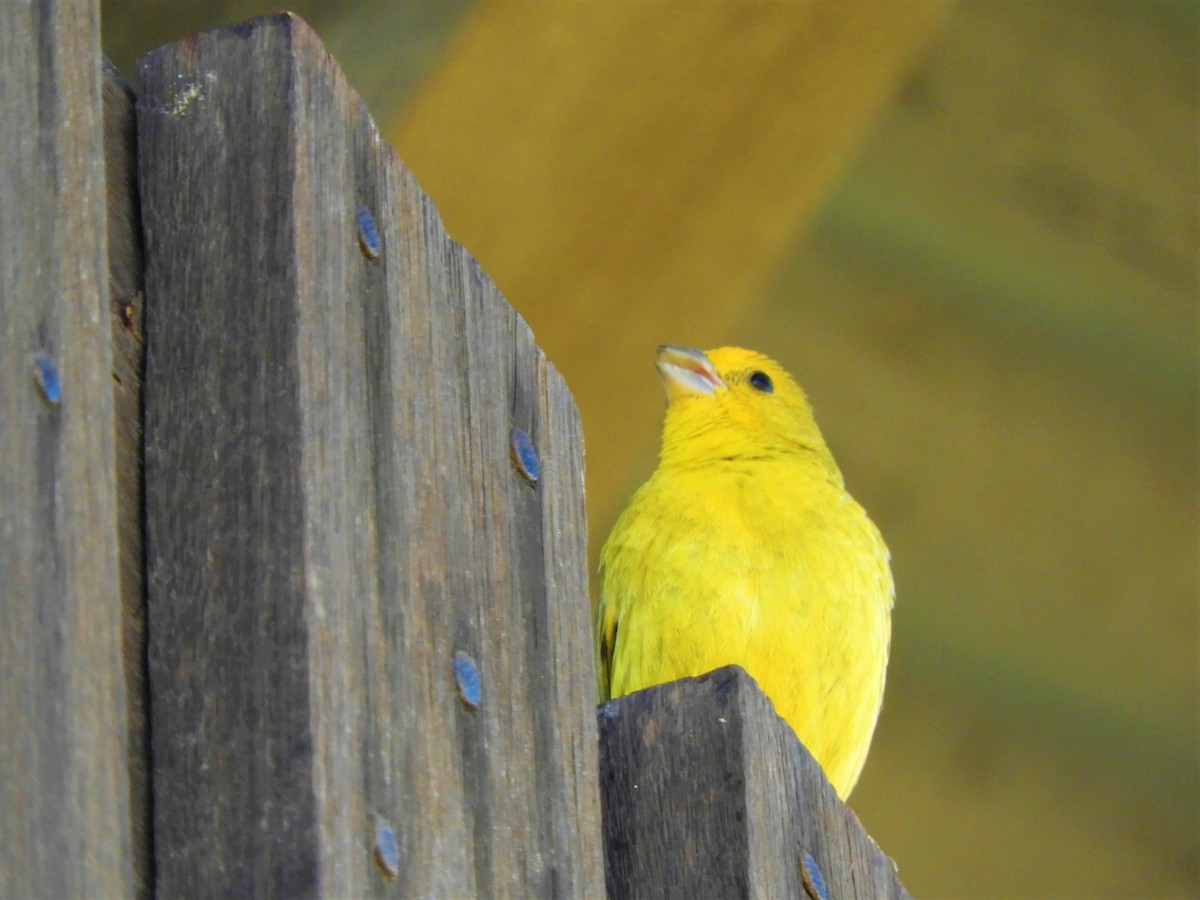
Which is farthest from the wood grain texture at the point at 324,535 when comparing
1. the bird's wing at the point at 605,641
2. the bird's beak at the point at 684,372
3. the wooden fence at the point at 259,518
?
the bird's beak at the point at 684,372

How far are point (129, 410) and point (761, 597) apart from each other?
295 centimetres

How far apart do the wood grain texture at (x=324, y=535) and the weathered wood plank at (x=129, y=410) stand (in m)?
0.01

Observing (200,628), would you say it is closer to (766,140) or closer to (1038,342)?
(766,140)

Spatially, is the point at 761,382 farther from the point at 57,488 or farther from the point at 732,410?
the point at 57,488

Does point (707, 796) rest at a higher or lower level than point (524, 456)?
lower

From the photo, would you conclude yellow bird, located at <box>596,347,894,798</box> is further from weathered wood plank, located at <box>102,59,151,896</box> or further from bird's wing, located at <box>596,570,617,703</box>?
weathered wood plank, located at <box>102,59,151,896</box>

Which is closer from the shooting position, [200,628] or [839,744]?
[200,628]

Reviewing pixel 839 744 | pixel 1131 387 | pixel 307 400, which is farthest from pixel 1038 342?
pixel 307 400

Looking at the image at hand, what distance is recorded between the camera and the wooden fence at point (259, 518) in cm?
121

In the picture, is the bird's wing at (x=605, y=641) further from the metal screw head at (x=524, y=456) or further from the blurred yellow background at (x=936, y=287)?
the metal screw head at (x=524, y=456)

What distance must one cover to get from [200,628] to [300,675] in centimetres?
8

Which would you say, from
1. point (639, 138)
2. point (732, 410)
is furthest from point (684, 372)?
point (639, 138)

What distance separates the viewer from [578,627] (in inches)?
66.1

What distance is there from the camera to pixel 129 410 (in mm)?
1369
